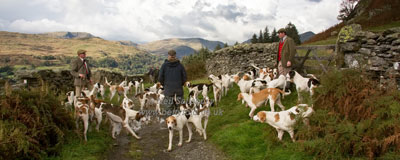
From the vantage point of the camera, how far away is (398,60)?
6.02 m

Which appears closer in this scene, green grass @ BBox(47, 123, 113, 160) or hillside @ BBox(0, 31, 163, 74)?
green grass @ BBox(47, 123, 113, 160)

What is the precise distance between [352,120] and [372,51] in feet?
11.6

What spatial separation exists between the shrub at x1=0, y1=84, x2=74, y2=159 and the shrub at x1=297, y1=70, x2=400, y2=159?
516 cm

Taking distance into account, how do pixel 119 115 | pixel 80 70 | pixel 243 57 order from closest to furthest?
pixel 119 115
pixel 80 70
pixel 243 57

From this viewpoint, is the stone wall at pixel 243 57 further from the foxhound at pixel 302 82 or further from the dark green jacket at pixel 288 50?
the foxhound at pixel 302 82

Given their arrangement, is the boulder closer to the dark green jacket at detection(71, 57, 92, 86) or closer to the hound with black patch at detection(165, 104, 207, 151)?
the hound with black patch at detection(165, 104, 207, 151)

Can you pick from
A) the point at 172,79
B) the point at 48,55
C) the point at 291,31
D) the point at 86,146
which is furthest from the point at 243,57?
the point at 48,55

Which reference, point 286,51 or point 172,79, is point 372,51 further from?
point 172,79

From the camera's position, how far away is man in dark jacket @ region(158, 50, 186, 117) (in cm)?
651

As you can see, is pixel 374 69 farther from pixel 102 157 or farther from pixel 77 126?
pixel 77 126

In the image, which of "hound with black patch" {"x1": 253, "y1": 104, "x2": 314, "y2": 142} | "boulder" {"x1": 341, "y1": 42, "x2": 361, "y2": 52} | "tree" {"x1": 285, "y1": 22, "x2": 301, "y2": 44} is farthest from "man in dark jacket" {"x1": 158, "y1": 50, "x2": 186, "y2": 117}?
"tree" {"x1": 285, "y1": 22, "x2": 301, "y2": 44}

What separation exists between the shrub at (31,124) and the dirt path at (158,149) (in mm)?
1302

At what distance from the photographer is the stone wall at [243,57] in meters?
14.8

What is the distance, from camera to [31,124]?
477cm
